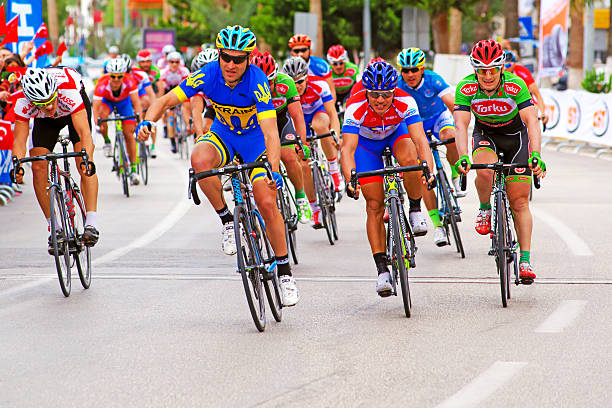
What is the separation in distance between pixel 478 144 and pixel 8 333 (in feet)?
12.9

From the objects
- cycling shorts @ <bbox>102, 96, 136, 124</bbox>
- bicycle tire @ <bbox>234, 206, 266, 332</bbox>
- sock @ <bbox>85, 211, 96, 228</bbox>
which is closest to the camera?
bicycle tire @ <bbox>234, 206, 266, 332</bbox>

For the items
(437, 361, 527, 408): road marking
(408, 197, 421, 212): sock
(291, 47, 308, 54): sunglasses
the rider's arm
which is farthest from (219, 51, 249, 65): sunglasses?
(291, 47, 308, 54): sunglasses

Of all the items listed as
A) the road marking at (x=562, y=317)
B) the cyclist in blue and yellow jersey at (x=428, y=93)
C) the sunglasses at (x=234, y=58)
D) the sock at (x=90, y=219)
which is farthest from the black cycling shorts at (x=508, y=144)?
the sock at (x=90, y=219)

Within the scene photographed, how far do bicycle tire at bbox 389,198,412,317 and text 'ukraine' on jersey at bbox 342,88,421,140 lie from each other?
34.6 inches

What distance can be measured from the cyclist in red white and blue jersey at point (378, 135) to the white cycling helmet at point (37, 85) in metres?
2.38

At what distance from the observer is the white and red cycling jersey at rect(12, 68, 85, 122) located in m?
9.27

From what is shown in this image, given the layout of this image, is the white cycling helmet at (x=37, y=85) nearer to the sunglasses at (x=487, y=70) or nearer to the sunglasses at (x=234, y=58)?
the sunglasses at (x=234, y=58)

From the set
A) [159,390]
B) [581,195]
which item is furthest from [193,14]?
[159,390]

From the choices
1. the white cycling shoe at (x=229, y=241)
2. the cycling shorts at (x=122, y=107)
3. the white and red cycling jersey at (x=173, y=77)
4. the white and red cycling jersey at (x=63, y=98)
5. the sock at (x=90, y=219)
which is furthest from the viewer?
the white and red cycling jersey at (x=173, y=77)

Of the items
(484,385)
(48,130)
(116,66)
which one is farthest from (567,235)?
(116,66)

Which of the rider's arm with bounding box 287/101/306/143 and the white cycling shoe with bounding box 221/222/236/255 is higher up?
the rider's arm with bounding box 287/101/306/143

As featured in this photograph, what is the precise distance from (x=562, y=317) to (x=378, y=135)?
2.06 metres

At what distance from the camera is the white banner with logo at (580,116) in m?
23.2

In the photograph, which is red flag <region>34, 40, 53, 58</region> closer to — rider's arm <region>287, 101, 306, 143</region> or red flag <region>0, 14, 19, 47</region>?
red flag <region>0, 14, 19, 47</region>
